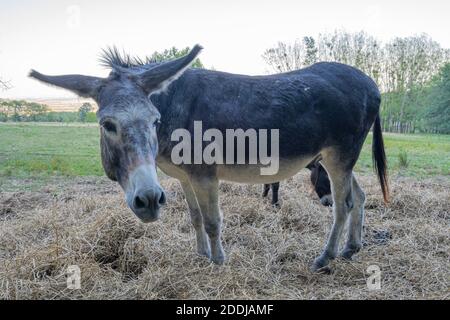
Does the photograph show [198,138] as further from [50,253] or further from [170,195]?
[170,195]

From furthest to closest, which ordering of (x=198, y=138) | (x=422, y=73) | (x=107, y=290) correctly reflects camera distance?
(x=422, y=73) < (x=198, y=138) < (x=107, y=290)

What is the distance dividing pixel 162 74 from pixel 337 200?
93.8 inches

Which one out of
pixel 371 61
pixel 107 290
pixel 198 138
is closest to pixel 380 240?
pixel 198 138

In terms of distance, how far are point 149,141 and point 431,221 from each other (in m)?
4.82

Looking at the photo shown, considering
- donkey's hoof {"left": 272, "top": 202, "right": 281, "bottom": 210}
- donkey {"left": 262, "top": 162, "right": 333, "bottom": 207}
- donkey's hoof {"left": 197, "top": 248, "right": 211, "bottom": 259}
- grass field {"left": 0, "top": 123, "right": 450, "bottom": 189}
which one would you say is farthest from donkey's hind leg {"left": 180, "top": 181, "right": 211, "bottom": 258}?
grass field {"left": 0, "top": 123, "right": 450, "bottom": 189}

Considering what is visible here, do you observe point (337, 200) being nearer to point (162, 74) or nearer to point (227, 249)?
point (227, 249)

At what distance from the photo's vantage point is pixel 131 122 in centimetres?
248

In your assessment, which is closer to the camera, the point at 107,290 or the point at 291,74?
the point at 107,290

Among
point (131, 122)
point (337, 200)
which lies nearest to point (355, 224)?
point (337, 200)

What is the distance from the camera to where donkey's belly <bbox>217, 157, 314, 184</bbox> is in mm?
3570

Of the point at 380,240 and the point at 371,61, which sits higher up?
the point at 371,61

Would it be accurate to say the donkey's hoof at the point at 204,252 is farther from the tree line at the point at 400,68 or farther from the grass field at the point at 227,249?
the tree line at the point at 400,68

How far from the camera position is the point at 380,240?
4.66m

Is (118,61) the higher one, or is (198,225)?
(118,61)
